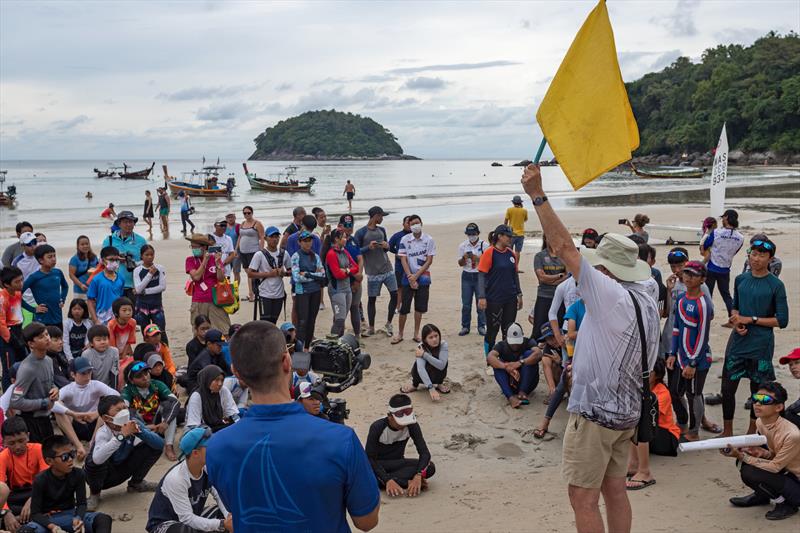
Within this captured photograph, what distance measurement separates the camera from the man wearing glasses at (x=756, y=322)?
6.04 meters

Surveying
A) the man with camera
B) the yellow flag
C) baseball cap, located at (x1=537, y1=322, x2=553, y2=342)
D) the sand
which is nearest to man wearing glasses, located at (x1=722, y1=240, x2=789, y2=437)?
the sand

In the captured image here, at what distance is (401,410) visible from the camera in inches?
225

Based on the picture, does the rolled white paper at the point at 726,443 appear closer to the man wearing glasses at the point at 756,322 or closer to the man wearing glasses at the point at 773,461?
the man wearing glasses at the point at 773,461

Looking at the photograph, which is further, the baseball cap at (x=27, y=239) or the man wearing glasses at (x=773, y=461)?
the baseball cap at (x=27, y=239)

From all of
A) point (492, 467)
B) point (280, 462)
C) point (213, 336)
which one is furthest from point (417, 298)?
point (280, 462)

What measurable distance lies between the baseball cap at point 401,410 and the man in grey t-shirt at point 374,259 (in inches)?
182

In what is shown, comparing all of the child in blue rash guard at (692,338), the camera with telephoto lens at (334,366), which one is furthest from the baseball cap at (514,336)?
the camera with telephoto lens at (334,366)

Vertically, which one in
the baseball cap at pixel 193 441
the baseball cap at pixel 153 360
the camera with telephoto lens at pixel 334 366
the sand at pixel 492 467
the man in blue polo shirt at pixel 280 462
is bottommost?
the sand at pixel 492 467

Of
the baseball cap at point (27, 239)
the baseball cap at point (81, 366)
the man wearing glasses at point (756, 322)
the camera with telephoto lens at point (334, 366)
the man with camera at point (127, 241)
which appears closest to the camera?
the camera with telephoto lens at point (334, 366)

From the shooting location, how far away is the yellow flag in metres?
3.94

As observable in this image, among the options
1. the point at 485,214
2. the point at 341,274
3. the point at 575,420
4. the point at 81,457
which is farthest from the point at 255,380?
the point at 485,214

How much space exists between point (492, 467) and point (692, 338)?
2.17 metres

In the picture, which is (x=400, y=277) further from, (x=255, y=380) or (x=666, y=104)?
(x=666, y=104)

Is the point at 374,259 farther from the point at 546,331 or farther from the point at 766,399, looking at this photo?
the point at 766,399
